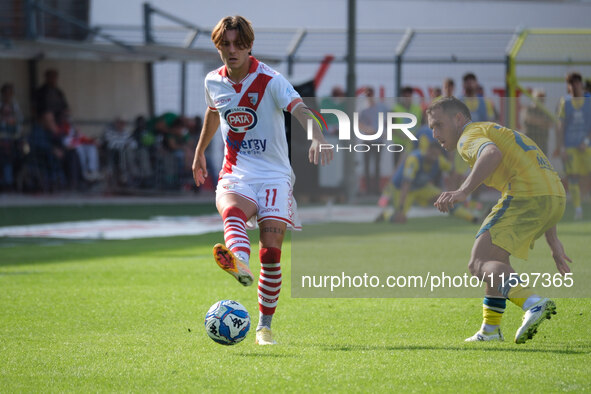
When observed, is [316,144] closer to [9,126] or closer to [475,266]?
[475,266]

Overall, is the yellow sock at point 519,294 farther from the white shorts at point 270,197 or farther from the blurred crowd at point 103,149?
the blurred crowd at point 103,149

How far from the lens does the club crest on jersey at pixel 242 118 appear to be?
627 cm

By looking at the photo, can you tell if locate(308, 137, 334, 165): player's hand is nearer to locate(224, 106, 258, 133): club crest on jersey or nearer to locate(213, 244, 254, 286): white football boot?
locate(224, 106, 258, 133): club crest on jersey

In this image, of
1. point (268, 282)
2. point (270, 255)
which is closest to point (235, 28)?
point (270, 255)

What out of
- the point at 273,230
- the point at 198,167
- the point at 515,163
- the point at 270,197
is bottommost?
the point at 273,230

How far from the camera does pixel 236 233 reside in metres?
5.99

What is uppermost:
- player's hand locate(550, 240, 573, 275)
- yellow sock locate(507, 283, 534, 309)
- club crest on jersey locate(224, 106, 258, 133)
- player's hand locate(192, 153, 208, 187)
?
club crest on jersey locate(224, 106, 258, 133)

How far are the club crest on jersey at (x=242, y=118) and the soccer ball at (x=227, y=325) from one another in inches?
45.5

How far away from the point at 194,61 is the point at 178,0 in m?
5.56

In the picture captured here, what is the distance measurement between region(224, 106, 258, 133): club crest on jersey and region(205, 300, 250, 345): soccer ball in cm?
115

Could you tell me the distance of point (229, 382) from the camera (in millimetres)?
5035

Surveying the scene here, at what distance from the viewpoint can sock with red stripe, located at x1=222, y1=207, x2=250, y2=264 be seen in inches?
232

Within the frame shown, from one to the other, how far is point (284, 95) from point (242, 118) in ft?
1.00

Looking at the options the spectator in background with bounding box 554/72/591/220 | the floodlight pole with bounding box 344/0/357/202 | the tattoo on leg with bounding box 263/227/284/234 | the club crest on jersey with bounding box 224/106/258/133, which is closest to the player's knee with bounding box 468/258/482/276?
the tattoo on leg with bounding box 263/227/284/234
